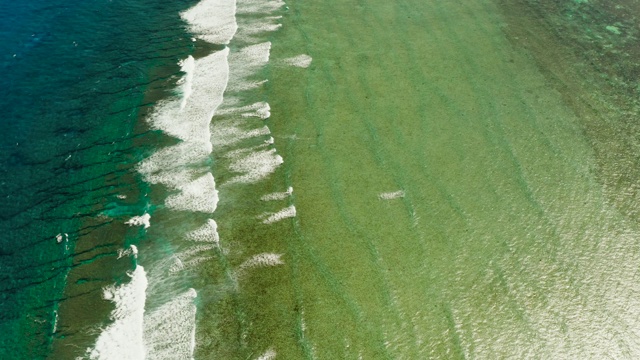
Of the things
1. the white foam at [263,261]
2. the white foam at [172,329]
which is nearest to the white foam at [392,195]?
the white foam at [263,261]

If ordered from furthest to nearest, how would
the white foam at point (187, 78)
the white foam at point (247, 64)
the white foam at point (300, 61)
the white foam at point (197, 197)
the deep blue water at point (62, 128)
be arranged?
the white foam at point (300, 61) < the white foam at point (247, 64) < the white foam at point (187, 78) < the white foam at point (197, 197) < the deep blue water at point (62, 128)

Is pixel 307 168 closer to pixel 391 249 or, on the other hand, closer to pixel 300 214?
pixel 300 214


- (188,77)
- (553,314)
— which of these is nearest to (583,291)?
(553,314)

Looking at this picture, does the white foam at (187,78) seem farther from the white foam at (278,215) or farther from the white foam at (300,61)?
the white foam at (278,215)

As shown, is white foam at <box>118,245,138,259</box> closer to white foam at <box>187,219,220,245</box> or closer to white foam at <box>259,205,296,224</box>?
white foam at <box>187,219,220,245</box>

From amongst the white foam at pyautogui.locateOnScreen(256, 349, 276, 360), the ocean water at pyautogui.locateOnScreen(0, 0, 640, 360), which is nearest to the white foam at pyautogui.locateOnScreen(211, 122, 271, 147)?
the ocean water at pyautogui.locateOnScreen(0, 0, 640, 360)

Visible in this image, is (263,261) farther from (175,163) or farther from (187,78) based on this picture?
(187,78)
